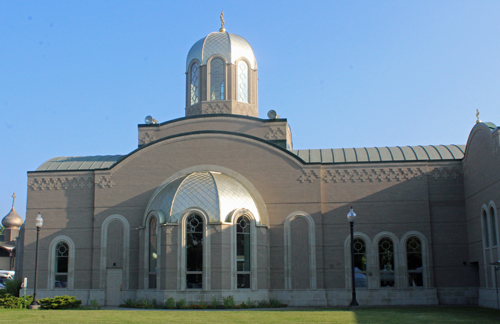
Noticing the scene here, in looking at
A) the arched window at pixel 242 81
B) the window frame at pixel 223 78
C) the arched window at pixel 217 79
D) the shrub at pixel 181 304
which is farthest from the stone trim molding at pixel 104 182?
the arched window at pixel 242 81

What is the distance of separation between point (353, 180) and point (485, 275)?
7.67 metres

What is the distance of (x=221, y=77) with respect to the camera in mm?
31812

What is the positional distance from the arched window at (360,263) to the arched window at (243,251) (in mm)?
5672

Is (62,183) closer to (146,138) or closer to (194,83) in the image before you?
(146,138)

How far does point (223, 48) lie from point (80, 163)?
35.1 feet

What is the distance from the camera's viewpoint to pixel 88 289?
2823 centimetres

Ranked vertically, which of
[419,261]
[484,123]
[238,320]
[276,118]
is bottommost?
[238,320]

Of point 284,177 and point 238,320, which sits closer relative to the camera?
point 238,320

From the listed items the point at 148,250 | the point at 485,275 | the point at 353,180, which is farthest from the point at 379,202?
the point at 148,250

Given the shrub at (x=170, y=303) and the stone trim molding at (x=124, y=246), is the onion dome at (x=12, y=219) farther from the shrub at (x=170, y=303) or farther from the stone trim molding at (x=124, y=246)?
the shrub at (x=170, y=303)

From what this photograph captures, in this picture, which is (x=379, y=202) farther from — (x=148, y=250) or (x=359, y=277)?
(x=148, y=250)

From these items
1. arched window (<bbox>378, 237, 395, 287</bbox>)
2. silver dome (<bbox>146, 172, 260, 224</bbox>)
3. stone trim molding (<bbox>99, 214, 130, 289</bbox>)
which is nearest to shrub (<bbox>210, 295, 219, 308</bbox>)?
silver dome (<bbox>146, 172, 260, 224</bbox>)

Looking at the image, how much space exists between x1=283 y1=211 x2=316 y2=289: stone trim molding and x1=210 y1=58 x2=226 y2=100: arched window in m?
8.64

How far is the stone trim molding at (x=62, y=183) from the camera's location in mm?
29562
